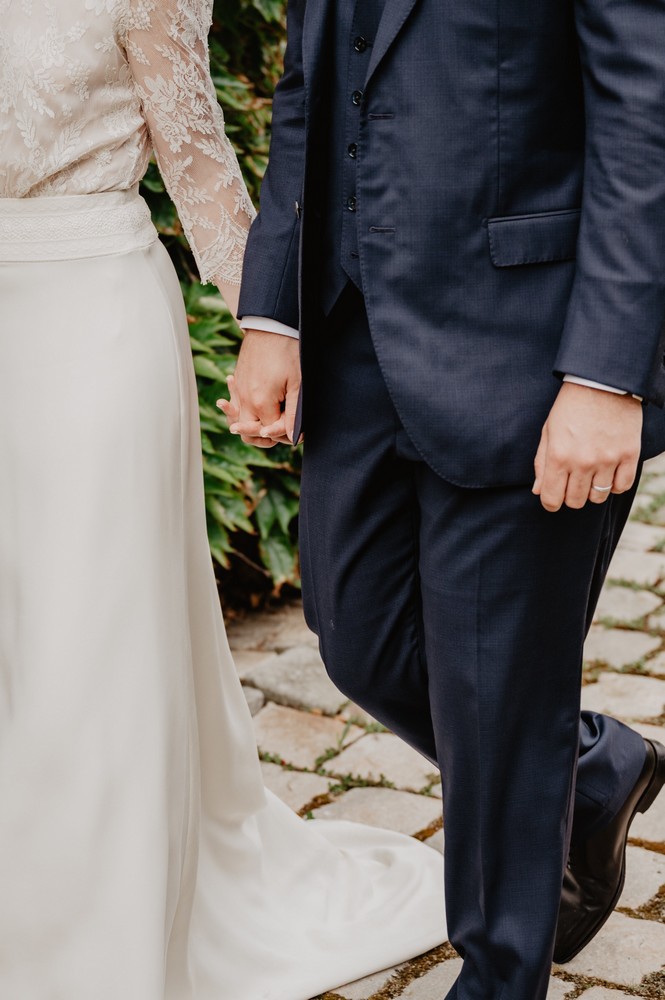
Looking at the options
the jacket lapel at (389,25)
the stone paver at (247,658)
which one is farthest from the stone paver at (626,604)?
the jacket lapel at (389,25)

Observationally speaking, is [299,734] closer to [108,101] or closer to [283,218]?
[283,218]

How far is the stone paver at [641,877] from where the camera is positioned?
2678 millimetres

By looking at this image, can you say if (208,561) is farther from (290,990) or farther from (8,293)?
(290,990)

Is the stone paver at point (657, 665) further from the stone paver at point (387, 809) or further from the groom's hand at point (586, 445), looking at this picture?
the groom's hand at point (586, 445)

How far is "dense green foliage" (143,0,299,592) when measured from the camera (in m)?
3.82

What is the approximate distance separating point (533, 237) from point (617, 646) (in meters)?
2.40

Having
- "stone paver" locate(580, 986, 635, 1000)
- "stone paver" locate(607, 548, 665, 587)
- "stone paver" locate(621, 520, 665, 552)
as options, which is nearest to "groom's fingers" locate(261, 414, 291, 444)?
"stone paver" locate(580, 986, 635, 1000)

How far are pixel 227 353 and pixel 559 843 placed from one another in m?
2.36

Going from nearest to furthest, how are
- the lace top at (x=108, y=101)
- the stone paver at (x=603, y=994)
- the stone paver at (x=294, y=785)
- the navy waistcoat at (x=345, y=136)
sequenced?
the navy waistcoat at (x=345, y=136)
the lace top at (x=108, y=101)
the stone paver at (x=603, y=994)
the stone paver at (x=294, y=785)

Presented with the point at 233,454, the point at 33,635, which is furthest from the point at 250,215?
the point at 233,454

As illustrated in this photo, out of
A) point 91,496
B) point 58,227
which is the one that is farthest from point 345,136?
point 91,496

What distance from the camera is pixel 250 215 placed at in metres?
2.31

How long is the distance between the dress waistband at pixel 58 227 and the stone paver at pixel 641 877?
1.65 metres

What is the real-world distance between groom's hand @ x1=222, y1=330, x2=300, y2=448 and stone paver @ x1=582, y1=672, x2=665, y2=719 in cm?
171
